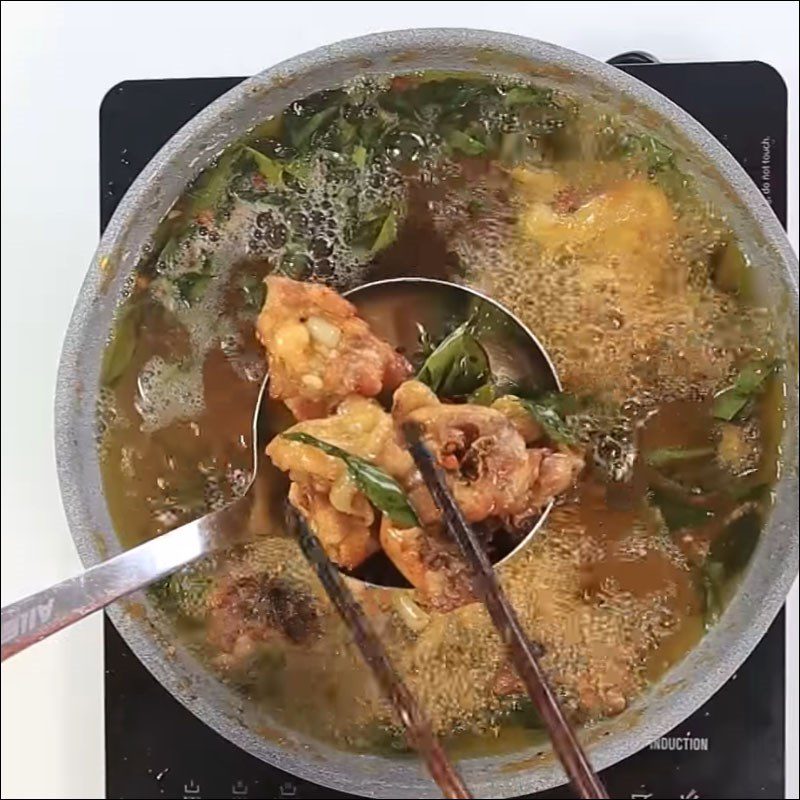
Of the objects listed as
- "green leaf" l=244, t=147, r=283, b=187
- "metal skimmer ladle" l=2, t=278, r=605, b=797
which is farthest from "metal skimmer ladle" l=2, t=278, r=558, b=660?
"green leaf" l=244, t=147, r=283, b=187

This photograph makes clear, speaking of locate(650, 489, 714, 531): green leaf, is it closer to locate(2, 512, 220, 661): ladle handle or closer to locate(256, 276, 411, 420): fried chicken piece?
locate(256, 276, 411, 420): fried chicken piece

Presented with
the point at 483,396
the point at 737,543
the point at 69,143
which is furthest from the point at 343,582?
the point at 69,143

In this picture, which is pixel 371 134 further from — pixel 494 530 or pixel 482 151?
pixel 494 530

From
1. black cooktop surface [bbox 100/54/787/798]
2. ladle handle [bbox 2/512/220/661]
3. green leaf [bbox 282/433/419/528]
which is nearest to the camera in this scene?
ladle handle [bbox 2/512/220/661]

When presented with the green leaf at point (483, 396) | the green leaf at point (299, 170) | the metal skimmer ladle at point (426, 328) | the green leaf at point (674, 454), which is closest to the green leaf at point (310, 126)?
the green leaf at point (299, 170)

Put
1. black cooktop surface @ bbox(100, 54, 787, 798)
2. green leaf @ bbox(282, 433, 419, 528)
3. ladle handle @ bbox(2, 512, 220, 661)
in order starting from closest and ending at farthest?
ladle handle @ bbox(2, 512, 220, 661)
green leaf @ bbox(282, 433, 419, 528)
black cooktop surface @ bbox(100, 54, 787, 798)

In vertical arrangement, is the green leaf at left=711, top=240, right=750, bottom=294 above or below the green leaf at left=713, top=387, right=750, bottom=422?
above

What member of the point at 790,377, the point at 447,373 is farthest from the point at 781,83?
the point at 447,373
